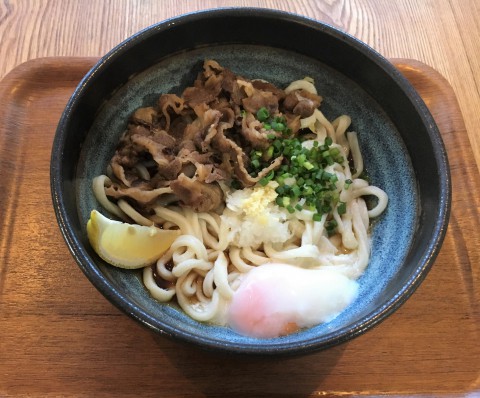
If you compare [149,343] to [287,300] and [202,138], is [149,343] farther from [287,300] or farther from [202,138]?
[202,138]

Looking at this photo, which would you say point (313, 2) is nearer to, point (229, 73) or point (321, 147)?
point (229, 73)

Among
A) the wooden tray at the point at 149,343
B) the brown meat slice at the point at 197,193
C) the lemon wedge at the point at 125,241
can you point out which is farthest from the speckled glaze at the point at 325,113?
the brown meat slice at the point at 197,193

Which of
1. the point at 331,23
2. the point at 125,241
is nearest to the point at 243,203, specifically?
the point at 125,241

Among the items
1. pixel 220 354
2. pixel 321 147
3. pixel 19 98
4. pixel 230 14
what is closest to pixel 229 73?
pixel 230 14

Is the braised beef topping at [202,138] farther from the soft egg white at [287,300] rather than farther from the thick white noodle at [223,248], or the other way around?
the soft egg white at [287,300]

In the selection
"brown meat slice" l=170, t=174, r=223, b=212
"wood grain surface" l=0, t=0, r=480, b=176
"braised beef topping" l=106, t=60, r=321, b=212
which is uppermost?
"wood grain surface" l=0, t=0, r=480, b=176

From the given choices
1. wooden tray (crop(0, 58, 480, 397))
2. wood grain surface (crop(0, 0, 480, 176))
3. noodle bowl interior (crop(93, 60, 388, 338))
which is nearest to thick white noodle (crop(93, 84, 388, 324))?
noodle bowl interior (crop(93, 60, 388, 338))

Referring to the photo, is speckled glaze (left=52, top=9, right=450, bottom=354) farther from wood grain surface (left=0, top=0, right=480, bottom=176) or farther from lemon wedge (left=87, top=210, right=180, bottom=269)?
wood grain surface (left=0, top=0, right=480, bottom=176)

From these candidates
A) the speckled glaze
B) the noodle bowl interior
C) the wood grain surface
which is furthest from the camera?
the wood grain surface
